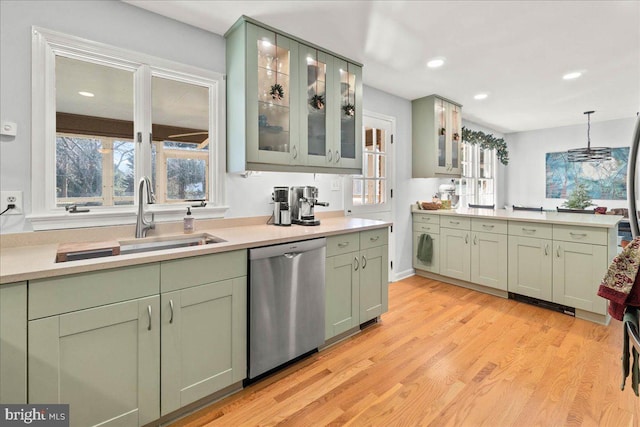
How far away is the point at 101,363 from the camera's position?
139cm

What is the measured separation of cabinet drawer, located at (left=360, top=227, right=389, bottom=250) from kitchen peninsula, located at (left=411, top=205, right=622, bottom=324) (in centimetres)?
152

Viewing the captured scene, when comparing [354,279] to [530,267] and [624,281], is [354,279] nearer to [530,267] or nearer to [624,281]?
[624,281]

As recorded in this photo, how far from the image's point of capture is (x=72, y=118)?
6.20 ft

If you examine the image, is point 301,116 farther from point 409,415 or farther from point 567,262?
point 567,262

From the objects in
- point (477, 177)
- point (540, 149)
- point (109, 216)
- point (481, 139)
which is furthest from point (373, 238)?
point (540, 149)

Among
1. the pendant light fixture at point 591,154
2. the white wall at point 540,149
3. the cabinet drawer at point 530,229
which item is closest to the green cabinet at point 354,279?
the cabinet drawer at point 530,229

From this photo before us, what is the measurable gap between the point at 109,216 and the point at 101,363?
0.94 m

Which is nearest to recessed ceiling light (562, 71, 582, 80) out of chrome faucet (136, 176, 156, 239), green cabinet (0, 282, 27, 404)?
chrome faucet (136, 176, 156, 239)

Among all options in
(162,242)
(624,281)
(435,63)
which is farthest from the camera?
(435,63)

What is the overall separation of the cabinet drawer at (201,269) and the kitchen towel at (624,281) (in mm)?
1594

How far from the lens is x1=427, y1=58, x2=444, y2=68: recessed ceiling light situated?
2.94 m

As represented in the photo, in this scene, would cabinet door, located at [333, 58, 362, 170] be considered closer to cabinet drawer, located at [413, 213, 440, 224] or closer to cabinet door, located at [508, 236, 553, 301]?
cabinet drawer, located at [413, 213, 440, 224]

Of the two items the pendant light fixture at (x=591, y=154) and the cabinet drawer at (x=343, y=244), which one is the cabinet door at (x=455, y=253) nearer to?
the cabinet drawer at (x=343, y=244)

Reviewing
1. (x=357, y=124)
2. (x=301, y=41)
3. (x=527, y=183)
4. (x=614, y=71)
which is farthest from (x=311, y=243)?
(x=527, y=183)
